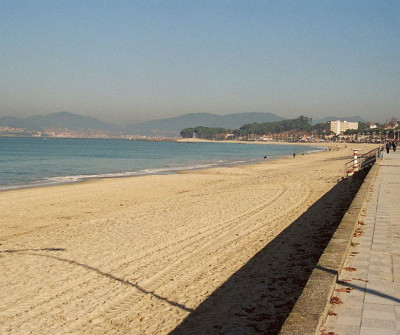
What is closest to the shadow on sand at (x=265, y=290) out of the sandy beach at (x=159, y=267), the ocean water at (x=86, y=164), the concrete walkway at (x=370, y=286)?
the sandy beach at (x=159, y=267)

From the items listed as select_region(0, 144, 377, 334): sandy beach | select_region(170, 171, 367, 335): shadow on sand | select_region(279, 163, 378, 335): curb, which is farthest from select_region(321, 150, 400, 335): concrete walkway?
select_region(0, 144, 377, 334): sandy beach

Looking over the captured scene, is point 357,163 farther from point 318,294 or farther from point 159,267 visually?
point 318,294

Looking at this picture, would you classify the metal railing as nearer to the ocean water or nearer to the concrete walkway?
the concrete walkway

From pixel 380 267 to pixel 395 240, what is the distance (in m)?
1.64

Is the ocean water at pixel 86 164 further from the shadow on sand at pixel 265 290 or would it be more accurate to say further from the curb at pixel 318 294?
the curb at pixel 318 294

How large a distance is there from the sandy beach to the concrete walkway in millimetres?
887

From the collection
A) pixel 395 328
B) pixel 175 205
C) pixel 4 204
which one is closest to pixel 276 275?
pixel 395 328

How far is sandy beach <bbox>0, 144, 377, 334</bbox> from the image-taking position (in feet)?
17.9

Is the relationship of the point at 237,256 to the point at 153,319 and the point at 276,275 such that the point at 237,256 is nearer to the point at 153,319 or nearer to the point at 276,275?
the point at 276,275

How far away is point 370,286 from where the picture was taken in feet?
15.9

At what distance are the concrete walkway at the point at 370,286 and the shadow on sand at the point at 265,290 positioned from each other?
777mm

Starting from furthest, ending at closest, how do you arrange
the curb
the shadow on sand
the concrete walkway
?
the shadow on sand → the concrete walkway → the curb

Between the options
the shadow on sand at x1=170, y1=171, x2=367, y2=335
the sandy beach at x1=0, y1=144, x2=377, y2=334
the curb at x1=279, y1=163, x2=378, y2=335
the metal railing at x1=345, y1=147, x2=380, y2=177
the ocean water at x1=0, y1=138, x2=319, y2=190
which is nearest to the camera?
the curb at x1=279, y1=163, x2=378, y2=335

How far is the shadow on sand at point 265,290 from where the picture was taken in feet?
16.3
